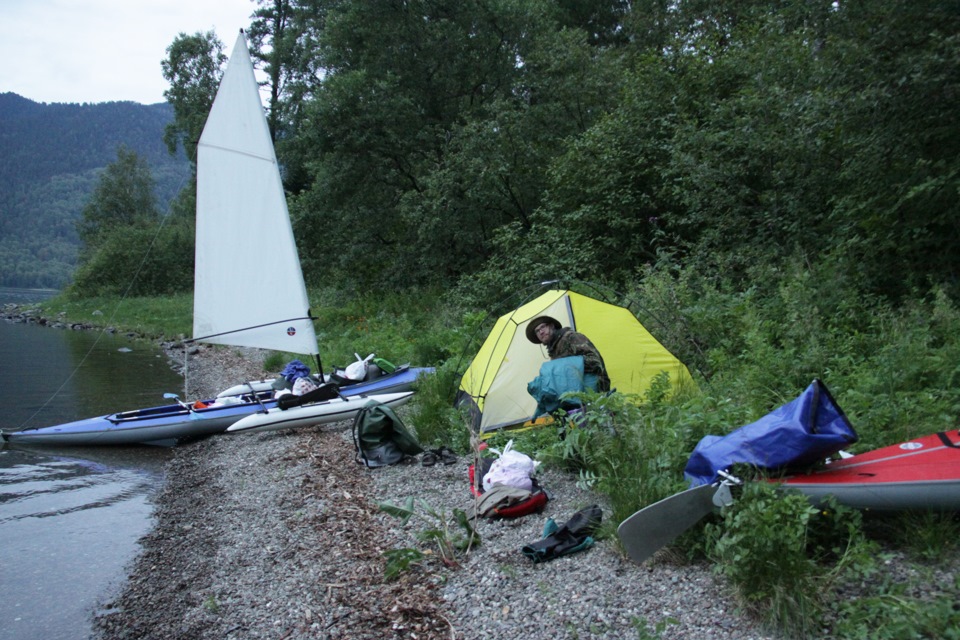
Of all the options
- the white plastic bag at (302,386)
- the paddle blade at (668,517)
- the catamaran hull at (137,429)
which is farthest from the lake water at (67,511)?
the paddle blade at (668,517)

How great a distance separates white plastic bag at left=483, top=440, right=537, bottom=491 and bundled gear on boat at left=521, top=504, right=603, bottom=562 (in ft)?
1.98

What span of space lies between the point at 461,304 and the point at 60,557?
1014 centimetres

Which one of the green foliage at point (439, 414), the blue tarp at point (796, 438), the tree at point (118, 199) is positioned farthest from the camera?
the tree at point (118, 199)

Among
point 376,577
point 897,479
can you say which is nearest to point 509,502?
point 376,577

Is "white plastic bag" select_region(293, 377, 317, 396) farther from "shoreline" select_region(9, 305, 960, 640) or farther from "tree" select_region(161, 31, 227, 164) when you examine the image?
"tree" select_region(161, 31, 227, 164)

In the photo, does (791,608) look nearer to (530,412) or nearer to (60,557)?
(530,412)

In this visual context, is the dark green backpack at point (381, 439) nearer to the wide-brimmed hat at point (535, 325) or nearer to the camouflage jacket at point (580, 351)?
the wide-brimmed hat at point (535, 325)

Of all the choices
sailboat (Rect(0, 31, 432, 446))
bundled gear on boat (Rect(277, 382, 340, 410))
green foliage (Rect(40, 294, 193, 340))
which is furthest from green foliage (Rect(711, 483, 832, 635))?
green foliage (Rect(40, 294, 193, 340))

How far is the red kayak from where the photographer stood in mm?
3716

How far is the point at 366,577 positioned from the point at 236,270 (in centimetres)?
649

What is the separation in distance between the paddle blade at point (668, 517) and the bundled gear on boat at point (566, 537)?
61 cm

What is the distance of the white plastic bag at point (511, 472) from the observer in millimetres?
5676

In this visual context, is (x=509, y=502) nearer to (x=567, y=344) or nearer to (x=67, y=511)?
(x=567, y=344)

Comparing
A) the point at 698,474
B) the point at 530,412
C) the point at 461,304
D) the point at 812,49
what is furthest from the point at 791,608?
the point at 461,304
